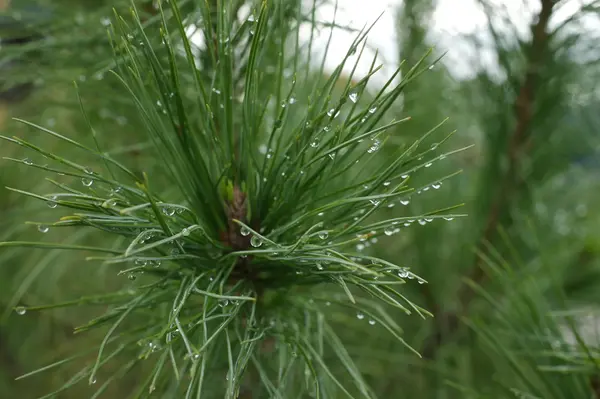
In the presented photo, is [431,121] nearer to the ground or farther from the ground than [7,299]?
farther from the ground

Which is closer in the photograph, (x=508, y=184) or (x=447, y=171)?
(x=508, y=184)

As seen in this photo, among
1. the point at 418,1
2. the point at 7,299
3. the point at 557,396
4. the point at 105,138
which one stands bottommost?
the point at 557,396

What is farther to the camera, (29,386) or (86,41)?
(29,386)

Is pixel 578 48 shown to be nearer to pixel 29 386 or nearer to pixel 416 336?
pixel 416 336

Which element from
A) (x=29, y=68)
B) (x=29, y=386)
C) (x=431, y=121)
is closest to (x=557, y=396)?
(x=431, y=121)
